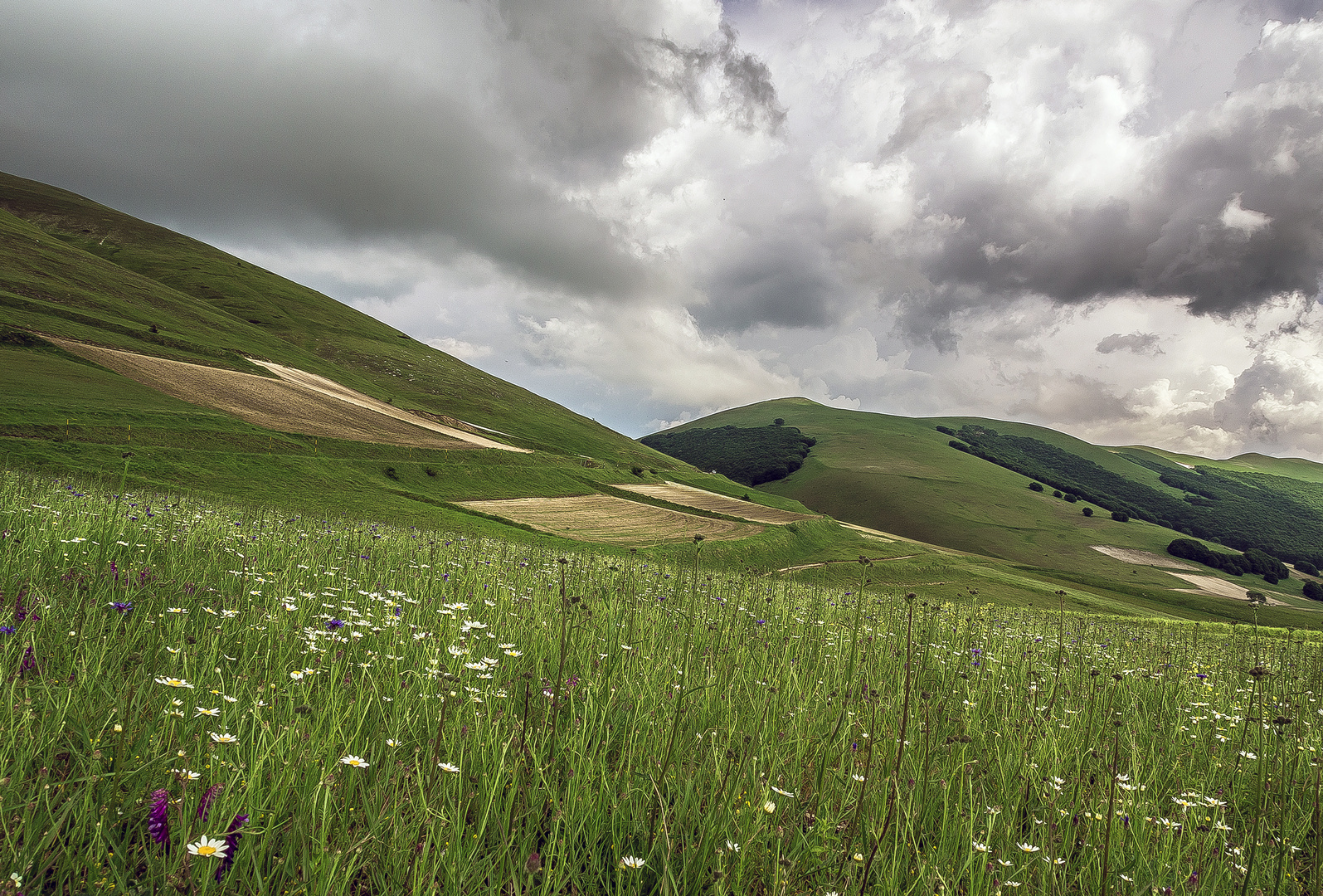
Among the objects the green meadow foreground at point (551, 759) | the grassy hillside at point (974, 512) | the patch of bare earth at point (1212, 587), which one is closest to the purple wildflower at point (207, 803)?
the green meadow foreground at point (551, 759)

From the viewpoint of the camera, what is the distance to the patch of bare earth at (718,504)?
70375 mm

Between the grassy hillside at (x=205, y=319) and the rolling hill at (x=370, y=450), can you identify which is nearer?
the rolling hill at (x=370, y=450)

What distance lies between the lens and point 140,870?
2.20 metres

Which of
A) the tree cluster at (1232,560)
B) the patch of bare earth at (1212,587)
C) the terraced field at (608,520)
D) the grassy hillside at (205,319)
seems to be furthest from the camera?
the tree cluster at (1232,560)

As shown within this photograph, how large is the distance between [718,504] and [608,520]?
25.1 metres

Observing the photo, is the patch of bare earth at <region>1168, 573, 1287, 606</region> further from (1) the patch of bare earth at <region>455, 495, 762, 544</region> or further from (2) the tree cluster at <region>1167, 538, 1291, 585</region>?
(1) the patch of bare earth at <region>455, 495, 762, 544</region>

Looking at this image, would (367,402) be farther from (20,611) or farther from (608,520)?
(20,611)

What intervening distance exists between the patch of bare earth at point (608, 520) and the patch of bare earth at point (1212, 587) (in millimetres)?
92411

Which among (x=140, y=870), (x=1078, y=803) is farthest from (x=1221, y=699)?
(x=140, y=870)

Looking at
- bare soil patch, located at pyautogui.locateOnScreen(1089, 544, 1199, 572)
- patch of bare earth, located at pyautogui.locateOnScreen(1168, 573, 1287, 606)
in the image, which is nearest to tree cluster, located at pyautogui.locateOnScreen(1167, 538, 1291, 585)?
bare soil patch, located at pyautogui.locateOnScreen(1089, 544, 1199, 572)

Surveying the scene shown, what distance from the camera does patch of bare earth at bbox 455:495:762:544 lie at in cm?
4862

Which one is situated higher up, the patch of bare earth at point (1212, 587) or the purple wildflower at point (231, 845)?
the patch of bare earth at point (1212, 587)

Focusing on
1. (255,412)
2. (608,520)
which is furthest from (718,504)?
(255,412)

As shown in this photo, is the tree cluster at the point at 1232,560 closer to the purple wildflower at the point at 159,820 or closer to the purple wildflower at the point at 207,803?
the purple wildflower at the point at 207,803
